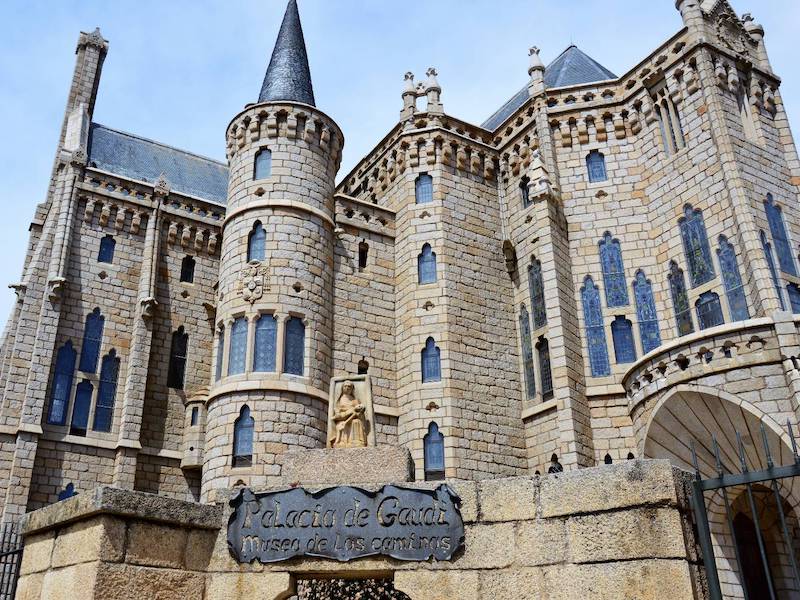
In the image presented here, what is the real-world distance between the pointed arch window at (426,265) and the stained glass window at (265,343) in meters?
4.84

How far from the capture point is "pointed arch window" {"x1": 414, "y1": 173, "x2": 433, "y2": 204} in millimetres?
22608

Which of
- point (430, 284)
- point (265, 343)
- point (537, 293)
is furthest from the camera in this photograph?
point (430, 284)

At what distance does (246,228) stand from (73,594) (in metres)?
14.8

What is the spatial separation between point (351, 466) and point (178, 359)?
1671 cm

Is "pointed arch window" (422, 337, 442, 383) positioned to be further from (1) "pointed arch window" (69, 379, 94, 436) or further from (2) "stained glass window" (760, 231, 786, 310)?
(1) "pointed arch window" (69, 379, 94, 436)

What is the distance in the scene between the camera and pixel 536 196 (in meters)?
20.3

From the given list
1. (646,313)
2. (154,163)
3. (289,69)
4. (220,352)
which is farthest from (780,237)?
(154,163)

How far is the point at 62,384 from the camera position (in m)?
20.8

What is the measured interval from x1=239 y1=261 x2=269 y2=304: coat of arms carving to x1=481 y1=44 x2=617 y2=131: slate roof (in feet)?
38.0

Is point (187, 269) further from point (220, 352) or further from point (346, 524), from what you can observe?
point (346, 524)

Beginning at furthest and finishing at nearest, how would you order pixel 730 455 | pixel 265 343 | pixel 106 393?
pixel 106 393, pixel 265 343, pixel 730 455

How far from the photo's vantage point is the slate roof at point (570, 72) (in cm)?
2447

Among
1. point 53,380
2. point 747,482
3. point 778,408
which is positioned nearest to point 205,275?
point 53,380

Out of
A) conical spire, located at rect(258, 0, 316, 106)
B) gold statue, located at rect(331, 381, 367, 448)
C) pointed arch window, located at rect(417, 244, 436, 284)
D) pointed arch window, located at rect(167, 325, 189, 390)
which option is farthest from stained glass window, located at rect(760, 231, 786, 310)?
pointed arch window, located at rect(167, 325, 189, 390)
